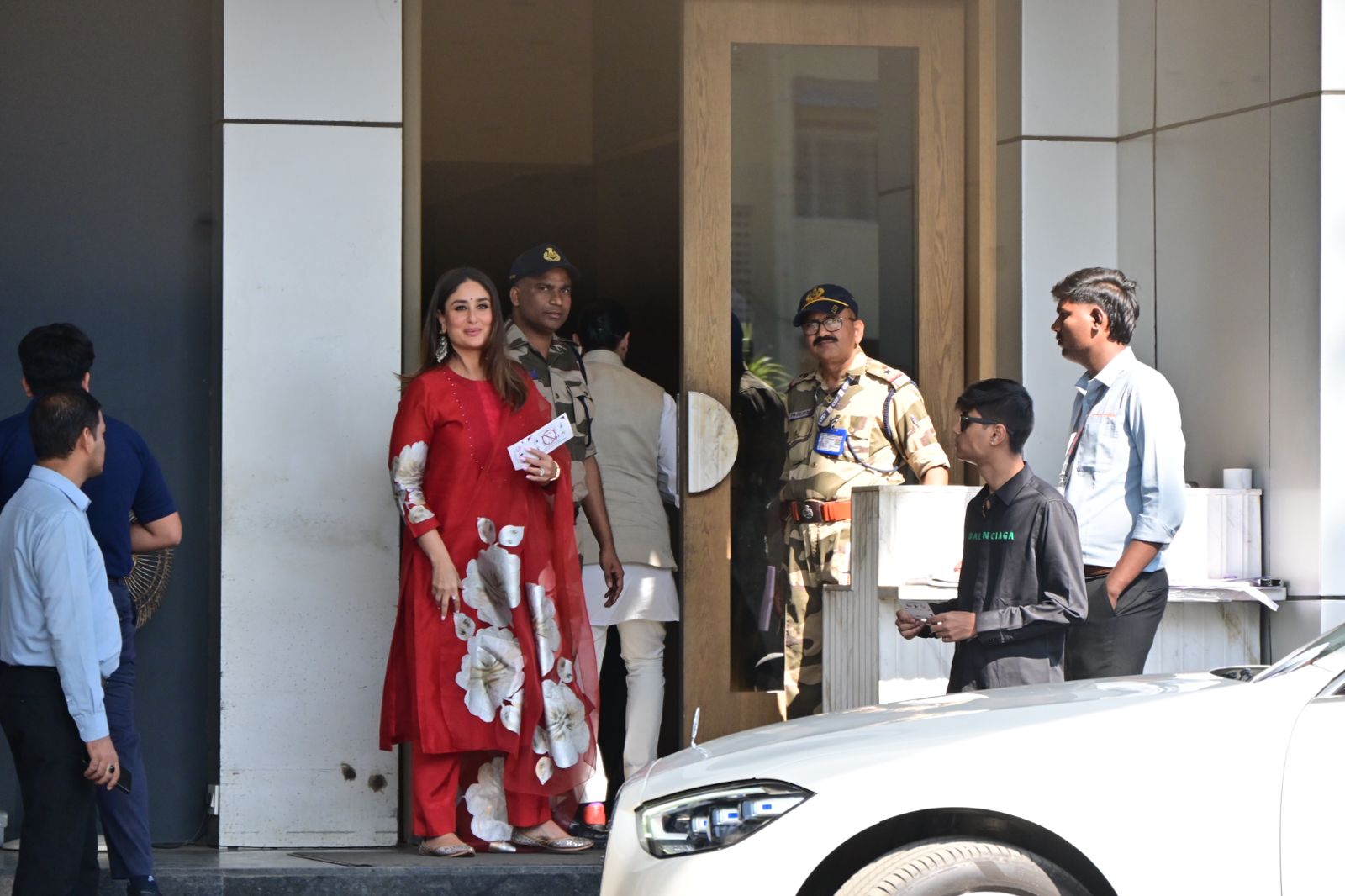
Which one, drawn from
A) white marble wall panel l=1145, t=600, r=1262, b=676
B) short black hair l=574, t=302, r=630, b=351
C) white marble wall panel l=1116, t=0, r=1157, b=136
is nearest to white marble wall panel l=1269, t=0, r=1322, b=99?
white marble wall panel l=1116, t=0, r=1157, b=136

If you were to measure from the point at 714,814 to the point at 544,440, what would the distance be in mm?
2329

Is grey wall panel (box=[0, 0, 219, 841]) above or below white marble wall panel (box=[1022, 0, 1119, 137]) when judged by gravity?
below

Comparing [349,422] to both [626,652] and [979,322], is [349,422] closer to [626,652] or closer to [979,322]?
[626,652]

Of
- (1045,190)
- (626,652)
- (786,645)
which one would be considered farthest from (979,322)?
(626,652)

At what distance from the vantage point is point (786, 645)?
6.83 meters

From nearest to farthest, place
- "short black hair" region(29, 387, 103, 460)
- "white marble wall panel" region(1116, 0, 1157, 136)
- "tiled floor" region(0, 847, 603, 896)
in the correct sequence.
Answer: "short black hair" region(29, 387, 103, 460) → "tiled floor" region(0, 847, 603, 896) → "white marble wall panel" region(1116, 0, 1157, 136)

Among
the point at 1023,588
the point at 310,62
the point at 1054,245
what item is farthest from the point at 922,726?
the point at 310,62

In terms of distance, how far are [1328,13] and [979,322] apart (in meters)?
1.71

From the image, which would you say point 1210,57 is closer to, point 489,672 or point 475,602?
point 475,602

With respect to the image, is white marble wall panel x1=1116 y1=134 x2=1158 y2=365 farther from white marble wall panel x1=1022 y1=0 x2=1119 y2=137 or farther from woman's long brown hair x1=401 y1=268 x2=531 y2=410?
woman's long brown hair x1=401 y1=268 x2=531 y2=410

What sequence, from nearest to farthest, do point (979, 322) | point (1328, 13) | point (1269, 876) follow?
point (1269, 876)
point (1328, 13)
point (979, 322)

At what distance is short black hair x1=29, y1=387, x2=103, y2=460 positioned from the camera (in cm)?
480

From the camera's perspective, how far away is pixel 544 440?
19.6 feet

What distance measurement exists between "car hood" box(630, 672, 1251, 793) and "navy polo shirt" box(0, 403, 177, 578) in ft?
6.76
